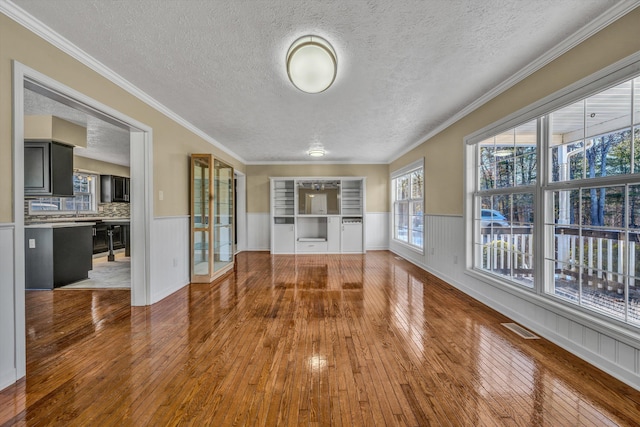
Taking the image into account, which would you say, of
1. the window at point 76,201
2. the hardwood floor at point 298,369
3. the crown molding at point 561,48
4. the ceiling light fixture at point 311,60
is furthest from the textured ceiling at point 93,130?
the crown molding at point 561,48

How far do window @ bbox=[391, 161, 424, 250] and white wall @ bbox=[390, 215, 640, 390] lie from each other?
1185mm

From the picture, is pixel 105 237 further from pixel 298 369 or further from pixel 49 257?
pixel 298 369

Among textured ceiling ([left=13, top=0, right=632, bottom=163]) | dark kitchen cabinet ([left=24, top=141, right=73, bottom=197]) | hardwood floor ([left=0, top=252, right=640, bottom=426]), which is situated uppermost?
textured ceiling ([left=13, top=0, right=632, bottom=163])

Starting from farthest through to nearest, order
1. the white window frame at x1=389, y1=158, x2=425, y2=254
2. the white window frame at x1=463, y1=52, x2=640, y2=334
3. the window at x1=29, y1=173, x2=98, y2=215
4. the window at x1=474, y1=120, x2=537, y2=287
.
Answer: 1. the window at x1=29, y1=173, x2=98, y2=215
2. the white window frame at x1=389, y1=158, x2=425, y2=254
3. the window at x1=474, y1=120, x2=537, y2=287
4. the white window frame at x1=463, y1=52, x2=640, y2=334

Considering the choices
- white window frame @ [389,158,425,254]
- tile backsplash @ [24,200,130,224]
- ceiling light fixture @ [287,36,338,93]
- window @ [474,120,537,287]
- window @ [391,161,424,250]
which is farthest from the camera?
tile backsplash @ [24,200,130,224]

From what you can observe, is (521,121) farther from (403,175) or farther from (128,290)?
(128,290)

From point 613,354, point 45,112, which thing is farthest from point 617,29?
point 45,112

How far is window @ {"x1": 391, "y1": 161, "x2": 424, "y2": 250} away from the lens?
5348mm

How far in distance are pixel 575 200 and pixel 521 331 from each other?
49.5 inches

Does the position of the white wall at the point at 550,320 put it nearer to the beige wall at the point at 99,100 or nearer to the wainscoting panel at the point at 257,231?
the beige wall at the point at 99,100

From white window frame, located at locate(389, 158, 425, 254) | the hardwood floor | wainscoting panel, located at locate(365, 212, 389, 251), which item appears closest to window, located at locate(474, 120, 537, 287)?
the hardwood floor

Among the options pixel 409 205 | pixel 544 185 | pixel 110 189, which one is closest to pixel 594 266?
pixel 544 185

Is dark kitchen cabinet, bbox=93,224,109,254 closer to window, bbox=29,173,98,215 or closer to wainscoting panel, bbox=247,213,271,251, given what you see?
window, bbox=29,173,98,215

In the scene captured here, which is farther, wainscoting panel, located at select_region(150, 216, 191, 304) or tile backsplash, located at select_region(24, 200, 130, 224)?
tile backsplash, located at select_region(24, 200, 130, 224)
